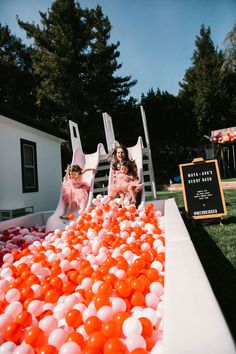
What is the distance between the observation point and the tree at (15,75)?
18.9 metres

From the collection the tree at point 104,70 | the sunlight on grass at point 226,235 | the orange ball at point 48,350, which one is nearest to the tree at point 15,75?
the tree at point 104,70

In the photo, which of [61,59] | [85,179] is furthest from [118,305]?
[61,59]

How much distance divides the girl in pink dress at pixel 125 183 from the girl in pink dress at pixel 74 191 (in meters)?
0.49

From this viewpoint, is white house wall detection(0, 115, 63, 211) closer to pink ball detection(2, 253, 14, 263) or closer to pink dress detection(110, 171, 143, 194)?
pink dress detection(110, 171, 143, 194)

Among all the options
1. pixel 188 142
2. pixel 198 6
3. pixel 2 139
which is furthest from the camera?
pixel 188 142

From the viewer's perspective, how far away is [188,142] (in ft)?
63.2

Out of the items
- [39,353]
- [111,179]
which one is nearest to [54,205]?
[111,179]

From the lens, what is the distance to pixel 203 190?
4.24 meters

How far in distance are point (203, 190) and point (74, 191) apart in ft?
7.06

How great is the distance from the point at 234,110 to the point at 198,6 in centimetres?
1931

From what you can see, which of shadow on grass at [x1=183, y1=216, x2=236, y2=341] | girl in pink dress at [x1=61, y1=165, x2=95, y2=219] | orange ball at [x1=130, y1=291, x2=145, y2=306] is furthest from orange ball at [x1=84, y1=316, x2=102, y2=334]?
girl in pink dress at [x1=61, y1=165, x2=95, y2=219]

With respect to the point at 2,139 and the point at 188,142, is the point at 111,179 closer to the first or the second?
the point at 2,139

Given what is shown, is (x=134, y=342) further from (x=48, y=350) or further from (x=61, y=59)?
(x=61, y=59)

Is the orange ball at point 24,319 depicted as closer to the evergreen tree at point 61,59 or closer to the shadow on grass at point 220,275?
the shadow on grass at point 220,275
